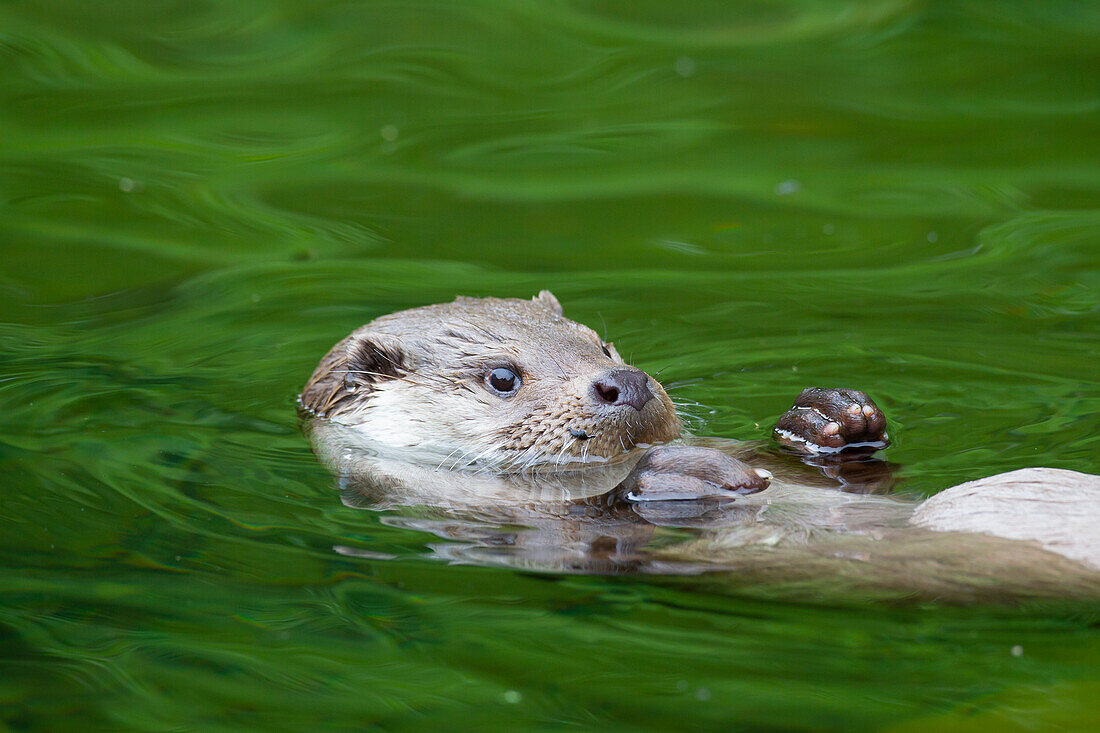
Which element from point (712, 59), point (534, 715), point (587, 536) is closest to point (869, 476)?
point (587, 536)

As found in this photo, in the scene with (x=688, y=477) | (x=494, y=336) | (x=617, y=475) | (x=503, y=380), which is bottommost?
(x=617, y=475)

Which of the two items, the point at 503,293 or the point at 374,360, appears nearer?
the point at 374,360

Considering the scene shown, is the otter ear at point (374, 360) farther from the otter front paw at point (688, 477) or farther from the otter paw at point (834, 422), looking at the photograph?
the otter paw at point (834, 422)

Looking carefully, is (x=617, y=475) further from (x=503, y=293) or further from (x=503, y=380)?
(x=503, y=293)

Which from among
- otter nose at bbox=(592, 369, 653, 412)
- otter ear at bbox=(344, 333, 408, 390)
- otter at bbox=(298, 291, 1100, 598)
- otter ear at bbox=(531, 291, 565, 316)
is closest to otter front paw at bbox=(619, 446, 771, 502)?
otter at bbox=(298, 291, 1100, 598)

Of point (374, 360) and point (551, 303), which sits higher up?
point (551, 303)

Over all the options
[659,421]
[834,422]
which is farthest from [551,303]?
[834,422]

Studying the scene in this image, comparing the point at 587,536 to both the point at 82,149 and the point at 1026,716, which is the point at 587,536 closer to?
the point at 1026,716
